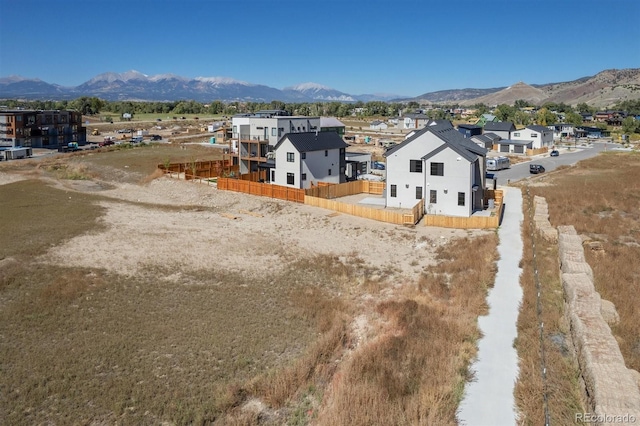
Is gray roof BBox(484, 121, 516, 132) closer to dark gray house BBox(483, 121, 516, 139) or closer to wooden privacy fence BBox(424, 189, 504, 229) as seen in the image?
dark gray house BBox(483, 121, 516, 139)

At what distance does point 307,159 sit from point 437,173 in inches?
618

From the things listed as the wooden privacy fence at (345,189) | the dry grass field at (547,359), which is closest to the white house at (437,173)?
the wooden privacy fence at (345,189)

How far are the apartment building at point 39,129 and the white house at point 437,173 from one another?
81658 mm

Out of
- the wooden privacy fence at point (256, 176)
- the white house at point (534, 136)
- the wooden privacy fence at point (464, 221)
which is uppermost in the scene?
the white house at point (534, 136)

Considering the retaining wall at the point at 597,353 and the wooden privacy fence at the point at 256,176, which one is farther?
the wooden privacy fence at the point at 256,176

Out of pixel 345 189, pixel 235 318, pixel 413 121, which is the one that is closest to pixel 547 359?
pixel 235 318

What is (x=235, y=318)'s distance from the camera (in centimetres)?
2338

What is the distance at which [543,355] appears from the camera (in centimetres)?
1748

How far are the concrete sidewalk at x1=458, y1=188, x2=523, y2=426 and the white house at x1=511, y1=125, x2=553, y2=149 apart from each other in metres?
75.9

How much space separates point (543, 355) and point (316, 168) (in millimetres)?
39011

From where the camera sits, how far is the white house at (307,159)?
52406 mm

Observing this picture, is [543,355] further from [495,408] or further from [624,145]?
[624,145]

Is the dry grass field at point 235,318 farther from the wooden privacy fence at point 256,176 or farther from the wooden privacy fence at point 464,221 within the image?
the wooden privacy fence at point 256,176

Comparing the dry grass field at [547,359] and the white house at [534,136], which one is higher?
the white house at [534,136]
